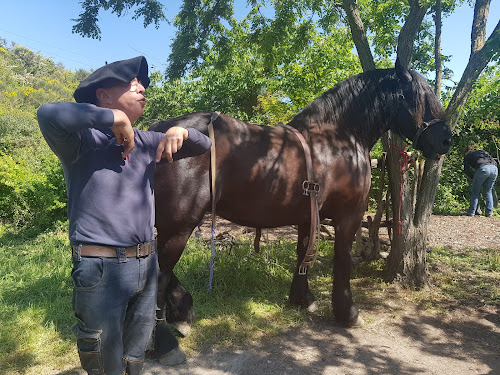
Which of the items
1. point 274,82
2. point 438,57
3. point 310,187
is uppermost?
point 274,82

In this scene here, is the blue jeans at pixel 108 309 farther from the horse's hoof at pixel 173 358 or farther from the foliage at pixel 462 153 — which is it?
the foliage at pixel 462 153

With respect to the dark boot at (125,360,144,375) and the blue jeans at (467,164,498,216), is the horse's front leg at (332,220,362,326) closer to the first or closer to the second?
the dark boot at (125,360,144,375)

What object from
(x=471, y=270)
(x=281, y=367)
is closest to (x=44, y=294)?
(x=281, y=367)

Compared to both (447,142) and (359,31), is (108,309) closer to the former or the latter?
(447,142)

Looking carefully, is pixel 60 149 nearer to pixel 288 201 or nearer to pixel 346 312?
pixel 288 201

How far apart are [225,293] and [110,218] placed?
2.68m

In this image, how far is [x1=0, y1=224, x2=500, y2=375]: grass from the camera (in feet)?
9.81

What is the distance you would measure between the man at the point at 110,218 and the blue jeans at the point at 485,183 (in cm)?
922

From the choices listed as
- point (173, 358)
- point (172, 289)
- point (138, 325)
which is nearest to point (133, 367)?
point (138, 325)

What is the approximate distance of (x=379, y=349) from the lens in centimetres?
314

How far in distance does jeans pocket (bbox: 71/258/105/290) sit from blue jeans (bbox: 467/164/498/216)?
959cm

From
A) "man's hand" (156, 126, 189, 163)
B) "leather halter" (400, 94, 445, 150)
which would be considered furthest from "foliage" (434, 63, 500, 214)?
"man's hand" (156, 126, 189, 163)

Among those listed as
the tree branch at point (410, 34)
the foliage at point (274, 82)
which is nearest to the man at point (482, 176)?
the foliage at point (274, 82)

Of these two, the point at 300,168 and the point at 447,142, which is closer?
the point at 300,168
